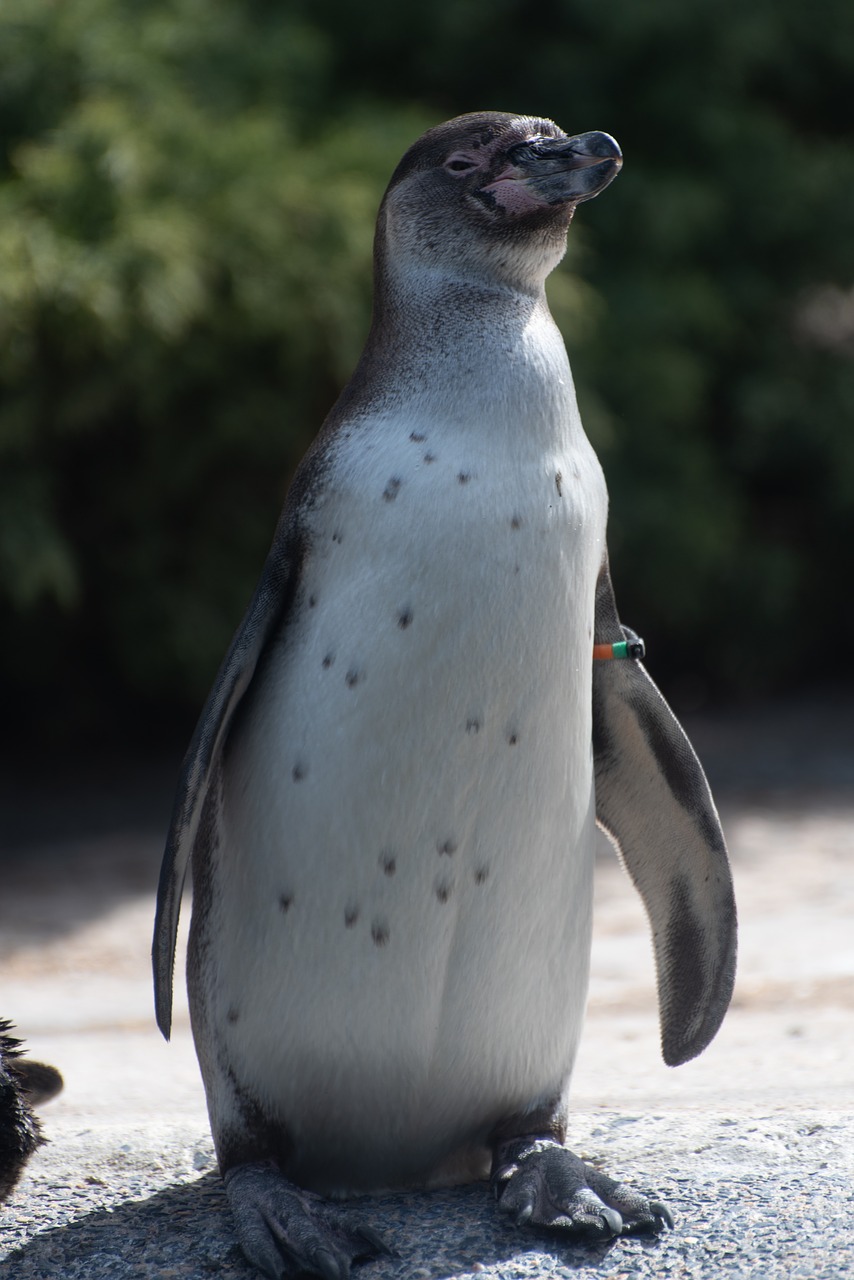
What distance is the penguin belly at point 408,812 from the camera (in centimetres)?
203

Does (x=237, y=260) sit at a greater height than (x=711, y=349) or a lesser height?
lesser

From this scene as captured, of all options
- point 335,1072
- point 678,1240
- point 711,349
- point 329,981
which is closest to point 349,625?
point 329,981

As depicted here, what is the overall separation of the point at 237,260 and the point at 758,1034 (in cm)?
368

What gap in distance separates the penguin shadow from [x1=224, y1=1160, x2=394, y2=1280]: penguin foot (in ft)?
0.12

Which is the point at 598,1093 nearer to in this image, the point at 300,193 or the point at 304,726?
the point at 304,726

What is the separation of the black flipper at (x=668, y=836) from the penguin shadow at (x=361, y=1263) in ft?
1.58

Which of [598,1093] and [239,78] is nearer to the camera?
[598,1093]

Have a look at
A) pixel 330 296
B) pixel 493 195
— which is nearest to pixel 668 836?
pixel 493 195

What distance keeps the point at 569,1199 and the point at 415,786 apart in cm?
63

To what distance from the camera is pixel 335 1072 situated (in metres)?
2.14

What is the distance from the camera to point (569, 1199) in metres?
2.09

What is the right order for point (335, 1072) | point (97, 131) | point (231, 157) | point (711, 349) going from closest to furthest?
point (335, 1072) < point (97, 131) < point (231, 157) < point (711, 349)

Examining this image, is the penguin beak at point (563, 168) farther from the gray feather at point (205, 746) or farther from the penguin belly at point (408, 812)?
the gray feather at point (205, 746)

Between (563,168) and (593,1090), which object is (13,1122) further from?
(563,168)
